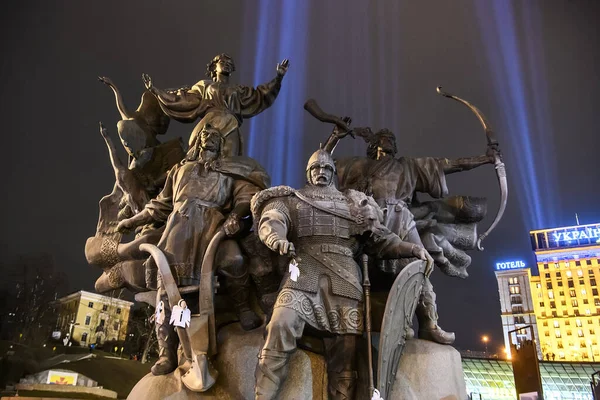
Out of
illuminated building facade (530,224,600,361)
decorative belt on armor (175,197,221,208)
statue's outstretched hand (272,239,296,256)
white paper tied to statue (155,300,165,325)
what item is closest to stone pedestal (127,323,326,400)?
white paper tied to statue (155,300,165,325)

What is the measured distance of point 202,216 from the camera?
6277 millimetres

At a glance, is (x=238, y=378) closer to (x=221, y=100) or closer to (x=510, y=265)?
(x=221, y=100)

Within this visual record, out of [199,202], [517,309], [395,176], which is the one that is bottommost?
[199,202]

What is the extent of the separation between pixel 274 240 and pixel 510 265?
82.7m

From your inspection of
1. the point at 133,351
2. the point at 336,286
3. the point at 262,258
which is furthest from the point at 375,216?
the point at 133,351

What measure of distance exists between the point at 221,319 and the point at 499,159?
4.93 metres

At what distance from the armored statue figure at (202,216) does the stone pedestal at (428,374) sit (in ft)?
6.19

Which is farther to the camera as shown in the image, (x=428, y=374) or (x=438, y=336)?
(x=438, y=336)

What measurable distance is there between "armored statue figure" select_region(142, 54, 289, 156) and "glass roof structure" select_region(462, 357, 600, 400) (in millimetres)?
27981

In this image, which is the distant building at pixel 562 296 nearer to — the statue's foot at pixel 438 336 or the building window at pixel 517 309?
the building window at pixel 517 309

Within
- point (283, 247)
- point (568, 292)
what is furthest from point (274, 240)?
point (568, 292)

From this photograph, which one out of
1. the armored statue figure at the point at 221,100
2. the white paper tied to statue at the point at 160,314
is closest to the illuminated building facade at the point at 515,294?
the armored statue figure at the point at 221,100

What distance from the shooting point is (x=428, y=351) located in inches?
222

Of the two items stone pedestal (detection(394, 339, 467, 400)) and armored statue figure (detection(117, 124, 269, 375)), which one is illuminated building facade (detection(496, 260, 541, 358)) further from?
armored statue figure (detection(117, 124, 269, 375))
